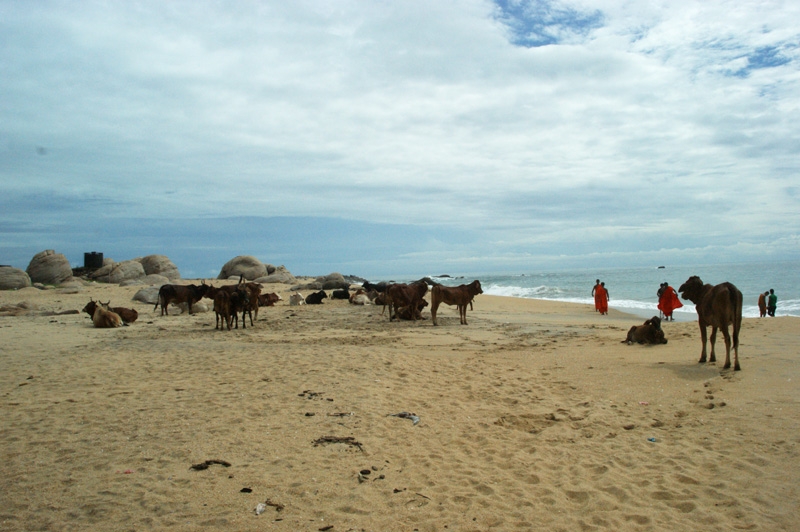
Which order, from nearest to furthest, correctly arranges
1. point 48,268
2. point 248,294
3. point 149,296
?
point 248,294 → point 149,296 → point 48,268

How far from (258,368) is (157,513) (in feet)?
17.9

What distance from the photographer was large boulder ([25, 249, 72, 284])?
122 ft

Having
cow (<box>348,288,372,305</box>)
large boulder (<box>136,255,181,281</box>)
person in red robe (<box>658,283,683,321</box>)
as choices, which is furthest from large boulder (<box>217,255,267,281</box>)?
person in red robe (<box>658,283,683,321</box>)

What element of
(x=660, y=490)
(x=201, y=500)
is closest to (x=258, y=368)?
(x=201, y=500)

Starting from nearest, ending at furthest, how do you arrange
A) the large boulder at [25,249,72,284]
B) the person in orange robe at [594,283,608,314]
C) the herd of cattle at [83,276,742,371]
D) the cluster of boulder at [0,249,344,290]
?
the herd of cattle at [83,276,742,371]
the person in orange robe at [594,283,608,314]
the cluster of boulder at [0,249,344,290]
the large boulder at [25,249,72,284]

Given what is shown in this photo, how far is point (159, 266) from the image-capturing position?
4691 cm

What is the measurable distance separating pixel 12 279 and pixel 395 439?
3578 cm

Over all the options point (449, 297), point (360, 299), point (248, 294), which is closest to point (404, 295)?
point (449, 297)

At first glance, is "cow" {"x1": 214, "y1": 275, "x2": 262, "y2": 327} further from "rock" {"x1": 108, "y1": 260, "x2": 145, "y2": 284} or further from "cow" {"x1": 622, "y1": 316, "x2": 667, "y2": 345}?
"rock" {"x1": 108, "y1": 260, "x2": 145, "y2": 284}

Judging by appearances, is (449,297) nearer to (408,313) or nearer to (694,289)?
(408,313)

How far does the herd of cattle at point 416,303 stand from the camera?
9.33m

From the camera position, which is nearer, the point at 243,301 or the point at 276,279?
the point at 243,301

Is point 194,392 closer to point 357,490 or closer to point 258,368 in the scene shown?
point 258,368

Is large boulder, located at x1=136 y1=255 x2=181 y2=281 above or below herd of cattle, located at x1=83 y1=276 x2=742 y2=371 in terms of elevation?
above
